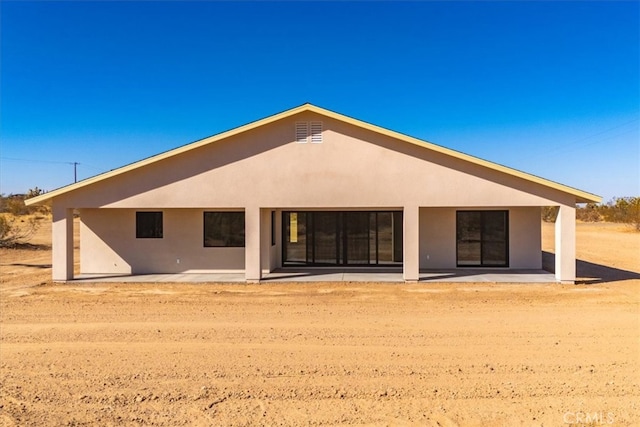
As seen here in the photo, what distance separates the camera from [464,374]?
591cm

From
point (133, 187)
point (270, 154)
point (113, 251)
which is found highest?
point (270, 154)

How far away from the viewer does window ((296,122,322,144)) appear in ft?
44.3

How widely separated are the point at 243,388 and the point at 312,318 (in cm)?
360

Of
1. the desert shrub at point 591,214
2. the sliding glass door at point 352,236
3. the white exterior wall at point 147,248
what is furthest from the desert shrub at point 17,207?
the desert shrub at point 591,214

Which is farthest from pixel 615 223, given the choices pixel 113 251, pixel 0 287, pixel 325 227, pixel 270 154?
pixel 0 287

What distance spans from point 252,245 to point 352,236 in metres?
4.16

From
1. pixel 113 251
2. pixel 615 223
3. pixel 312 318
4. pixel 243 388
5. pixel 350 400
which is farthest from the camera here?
pixel 615 223

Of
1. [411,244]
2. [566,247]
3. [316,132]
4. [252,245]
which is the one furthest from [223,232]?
[566,247]

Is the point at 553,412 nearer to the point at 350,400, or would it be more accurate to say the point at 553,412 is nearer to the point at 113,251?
the point at 350,400

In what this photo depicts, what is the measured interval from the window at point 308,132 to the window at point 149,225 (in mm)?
5808

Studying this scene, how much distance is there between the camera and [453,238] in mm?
15648

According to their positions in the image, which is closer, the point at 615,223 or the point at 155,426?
the point at 155,426

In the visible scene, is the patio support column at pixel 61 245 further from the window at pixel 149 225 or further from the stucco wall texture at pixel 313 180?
the window at pixel 149 225

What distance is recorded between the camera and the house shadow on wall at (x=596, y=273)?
13.6m
